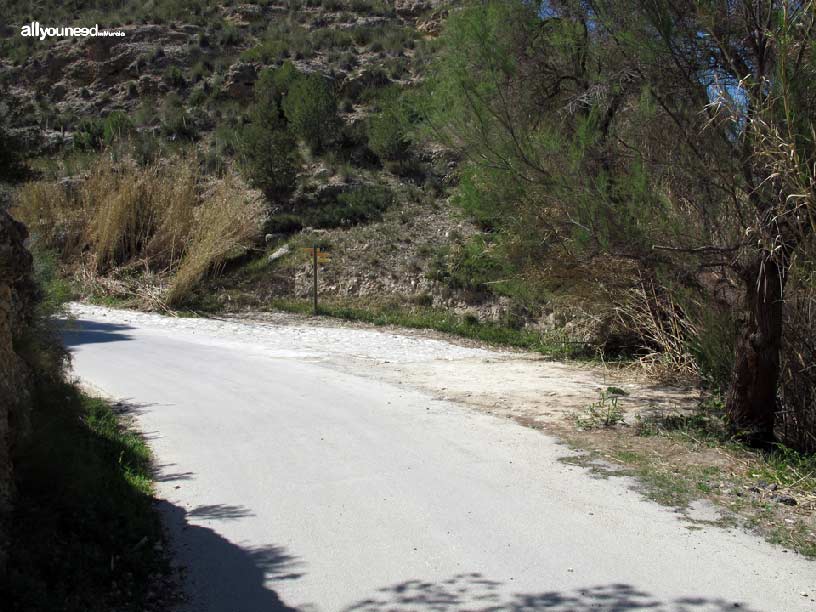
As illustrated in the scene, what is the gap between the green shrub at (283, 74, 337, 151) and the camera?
34344 millimetres

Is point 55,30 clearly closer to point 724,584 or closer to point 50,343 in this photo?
point 50,343

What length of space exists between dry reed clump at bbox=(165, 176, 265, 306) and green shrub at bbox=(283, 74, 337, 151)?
309 inches

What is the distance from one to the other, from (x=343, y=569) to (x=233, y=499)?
169 centimetres

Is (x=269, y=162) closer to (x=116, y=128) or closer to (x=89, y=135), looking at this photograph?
(x=116, y=128)

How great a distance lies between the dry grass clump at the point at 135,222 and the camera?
24.2 m

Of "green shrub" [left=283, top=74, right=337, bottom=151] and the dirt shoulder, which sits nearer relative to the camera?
the dirt shoulder

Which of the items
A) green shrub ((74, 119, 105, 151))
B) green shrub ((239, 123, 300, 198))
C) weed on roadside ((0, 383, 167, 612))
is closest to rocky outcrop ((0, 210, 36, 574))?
weed on roadside ((0, 383, 167, 612))

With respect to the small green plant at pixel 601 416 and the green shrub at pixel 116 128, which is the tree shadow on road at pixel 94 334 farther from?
the green shrub at pixel 116 128

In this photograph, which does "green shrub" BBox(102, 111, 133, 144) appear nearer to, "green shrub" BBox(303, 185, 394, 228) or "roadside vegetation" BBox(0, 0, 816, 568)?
"roadside vegetation" BBox(0, 0, 816, 568)

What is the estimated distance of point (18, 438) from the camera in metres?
5.00

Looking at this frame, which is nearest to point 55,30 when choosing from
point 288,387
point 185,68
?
point 185,68

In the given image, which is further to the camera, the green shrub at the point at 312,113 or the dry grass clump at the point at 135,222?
the green shrub at the point at 312,113

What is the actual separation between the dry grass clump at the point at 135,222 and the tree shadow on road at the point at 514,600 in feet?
65.1

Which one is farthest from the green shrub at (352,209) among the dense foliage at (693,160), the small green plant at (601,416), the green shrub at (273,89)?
the small green plant at (601,416)
